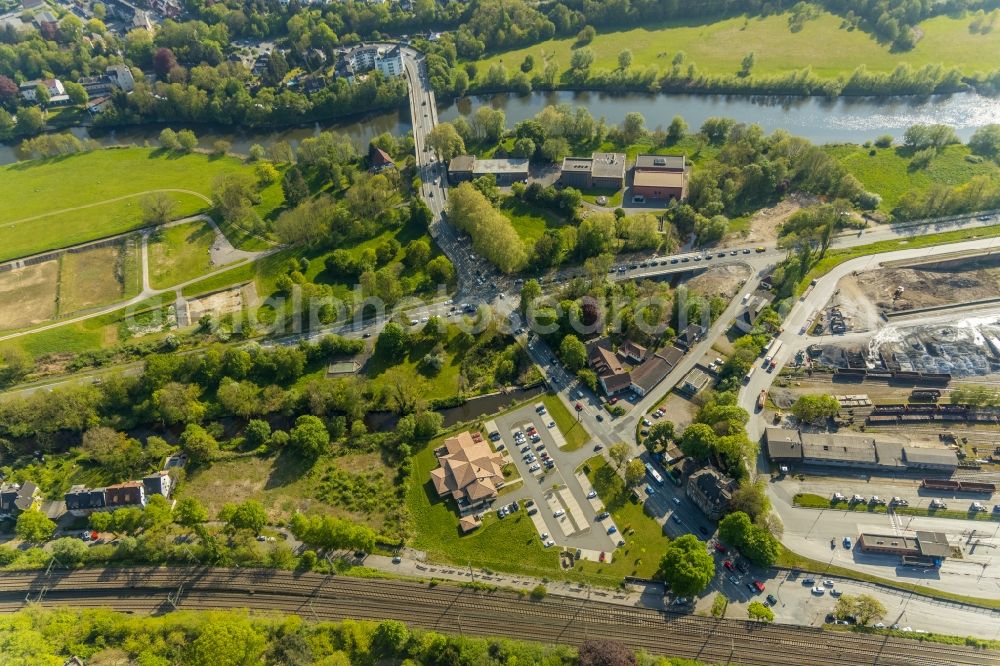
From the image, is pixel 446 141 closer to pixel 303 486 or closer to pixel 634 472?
pixel 303 486

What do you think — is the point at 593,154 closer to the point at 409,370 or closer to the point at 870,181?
the point at 870,181

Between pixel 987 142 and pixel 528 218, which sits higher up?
pixel 987 142

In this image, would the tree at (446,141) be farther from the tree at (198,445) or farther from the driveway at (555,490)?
the tree at (198,445)

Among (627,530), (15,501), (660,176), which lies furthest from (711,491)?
(15,501)

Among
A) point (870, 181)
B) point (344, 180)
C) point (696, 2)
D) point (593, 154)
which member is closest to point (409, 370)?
point (344, 180)

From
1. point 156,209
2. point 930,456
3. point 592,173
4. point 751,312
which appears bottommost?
point 930,456

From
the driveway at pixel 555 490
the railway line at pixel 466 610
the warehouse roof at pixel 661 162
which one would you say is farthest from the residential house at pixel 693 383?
the warehouse roof at pixel 661 162
